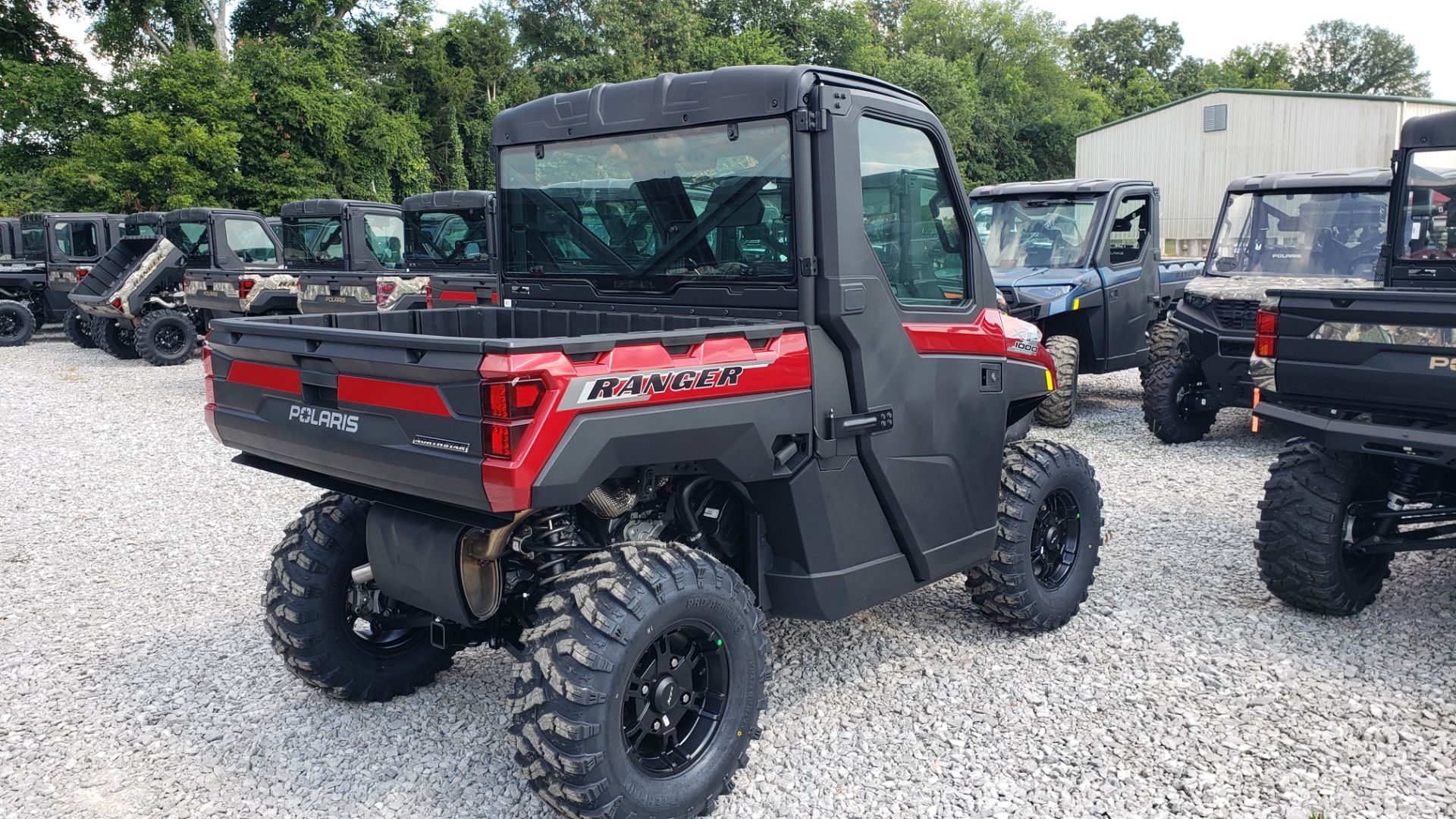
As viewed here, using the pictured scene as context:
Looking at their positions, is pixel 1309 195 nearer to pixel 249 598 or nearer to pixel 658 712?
pixel 658 712

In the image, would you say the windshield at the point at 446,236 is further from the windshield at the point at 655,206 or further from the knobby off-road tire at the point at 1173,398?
the windshield at the point at 655,206

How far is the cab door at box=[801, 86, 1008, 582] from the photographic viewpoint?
346 centimetres

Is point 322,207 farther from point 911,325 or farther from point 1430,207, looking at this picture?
point 1430,207

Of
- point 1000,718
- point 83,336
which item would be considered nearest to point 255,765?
point 1000,718

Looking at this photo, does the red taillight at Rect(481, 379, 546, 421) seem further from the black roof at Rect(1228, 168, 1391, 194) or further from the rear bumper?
the black roof at Rect(1228, 168, 1391, 194)

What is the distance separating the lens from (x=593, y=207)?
3996mm

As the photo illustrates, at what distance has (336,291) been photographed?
12.3 meters

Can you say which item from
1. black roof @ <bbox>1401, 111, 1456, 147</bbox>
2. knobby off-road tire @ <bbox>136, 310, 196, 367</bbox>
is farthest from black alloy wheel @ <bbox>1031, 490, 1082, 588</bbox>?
knobby off-road tire @ <bbox>136, 310, 196, 367</bbox>

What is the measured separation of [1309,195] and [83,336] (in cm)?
1731

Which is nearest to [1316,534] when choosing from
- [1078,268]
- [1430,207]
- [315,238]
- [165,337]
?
[1430,207]

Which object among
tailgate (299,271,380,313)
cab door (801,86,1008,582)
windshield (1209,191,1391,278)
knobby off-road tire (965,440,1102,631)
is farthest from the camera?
tailgate (299,271,380,313)

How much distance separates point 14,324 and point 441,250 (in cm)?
967

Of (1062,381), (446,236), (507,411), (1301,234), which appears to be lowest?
(1062,381)

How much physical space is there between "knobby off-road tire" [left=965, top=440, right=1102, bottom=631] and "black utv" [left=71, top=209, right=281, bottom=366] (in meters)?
11.9
